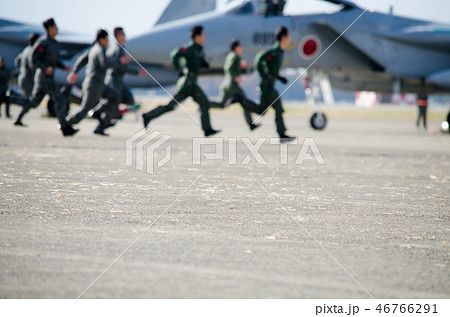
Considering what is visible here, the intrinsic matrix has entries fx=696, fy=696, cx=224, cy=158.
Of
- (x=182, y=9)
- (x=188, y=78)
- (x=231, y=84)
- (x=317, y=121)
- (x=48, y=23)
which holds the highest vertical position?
(x=182, y=9)

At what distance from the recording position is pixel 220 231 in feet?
14.5

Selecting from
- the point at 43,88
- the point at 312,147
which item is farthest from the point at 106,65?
the point at 312,147

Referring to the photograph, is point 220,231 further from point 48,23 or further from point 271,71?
point 271,71

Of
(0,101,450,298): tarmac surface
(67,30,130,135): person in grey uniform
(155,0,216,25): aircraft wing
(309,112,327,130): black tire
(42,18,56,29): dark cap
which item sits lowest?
(309,112,327,130): black tire

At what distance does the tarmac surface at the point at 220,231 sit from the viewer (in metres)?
3.15

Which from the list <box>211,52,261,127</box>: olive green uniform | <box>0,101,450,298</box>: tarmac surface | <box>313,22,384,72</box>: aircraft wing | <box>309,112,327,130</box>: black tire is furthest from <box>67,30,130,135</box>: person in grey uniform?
<box>313,22,384,72</box>: aircraft wing

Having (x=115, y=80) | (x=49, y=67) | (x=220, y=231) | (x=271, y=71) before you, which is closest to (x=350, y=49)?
(x=271, y=71)

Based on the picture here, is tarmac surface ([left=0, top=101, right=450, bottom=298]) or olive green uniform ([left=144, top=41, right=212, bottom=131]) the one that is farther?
olive green uniform ([left=144, top=41, right=212, bottom=131])

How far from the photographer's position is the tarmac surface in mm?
3148

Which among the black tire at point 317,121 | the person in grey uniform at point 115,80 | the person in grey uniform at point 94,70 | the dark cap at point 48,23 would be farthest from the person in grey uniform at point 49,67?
the black tire at point 317,121

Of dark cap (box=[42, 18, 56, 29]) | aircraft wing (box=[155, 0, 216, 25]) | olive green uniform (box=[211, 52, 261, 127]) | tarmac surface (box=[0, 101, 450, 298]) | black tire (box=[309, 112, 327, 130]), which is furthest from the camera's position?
aircraft wing (box=[155, 0, 216, 25])

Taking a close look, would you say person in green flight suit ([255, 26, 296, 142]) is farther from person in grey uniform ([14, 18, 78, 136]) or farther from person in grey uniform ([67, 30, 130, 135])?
person in grey uniform ([14, 18, 78, 136])

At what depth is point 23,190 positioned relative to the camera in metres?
6.07
